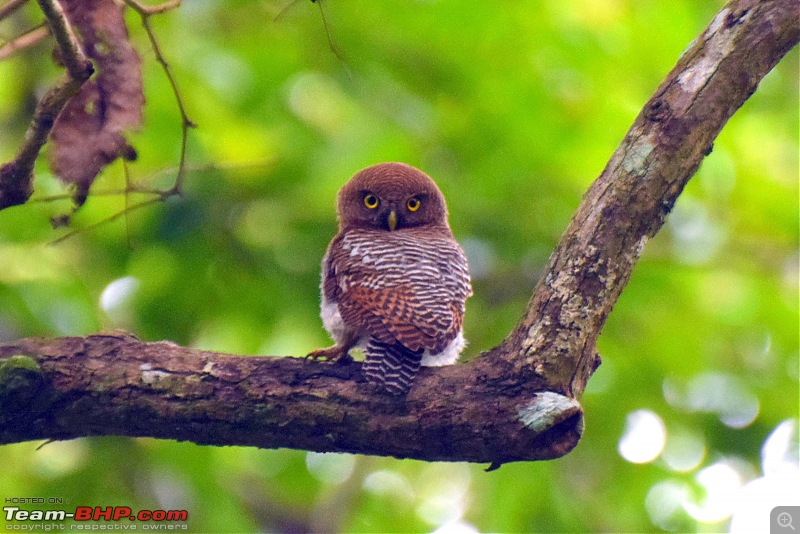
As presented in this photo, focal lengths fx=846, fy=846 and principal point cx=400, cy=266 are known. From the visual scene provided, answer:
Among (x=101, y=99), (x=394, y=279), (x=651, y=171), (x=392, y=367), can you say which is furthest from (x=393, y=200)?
(x=101, y=99)

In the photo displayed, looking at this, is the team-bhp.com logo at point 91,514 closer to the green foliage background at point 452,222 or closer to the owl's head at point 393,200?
the green foliage background at point 452,222

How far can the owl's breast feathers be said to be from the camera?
138 inches

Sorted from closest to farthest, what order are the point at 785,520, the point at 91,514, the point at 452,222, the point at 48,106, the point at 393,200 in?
the point at 48,106 → the point at 785,520 → the point at 91,514 → the point at 393,200 → the point at 452,222

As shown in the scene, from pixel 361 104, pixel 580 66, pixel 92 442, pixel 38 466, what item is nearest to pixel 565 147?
pixel 580 66

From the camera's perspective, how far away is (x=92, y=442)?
4.47m

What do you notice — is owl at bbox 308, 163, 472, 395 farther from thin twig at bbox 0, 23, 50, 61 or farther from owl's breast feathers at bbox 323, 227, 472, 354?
thin twig at bbox 0, 23, 50, 61

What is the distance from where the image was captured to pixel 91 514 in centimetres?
421

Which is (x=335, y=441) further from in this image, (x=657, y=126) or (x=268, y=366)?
(x=657, y=126)

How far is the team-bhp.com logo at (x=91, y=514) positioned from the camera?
13.7 feet

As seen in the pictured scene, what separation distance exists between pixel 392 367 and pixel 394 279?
0.73m

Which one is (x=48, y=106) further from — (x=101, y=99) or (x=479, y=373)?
(x=479, y=373)

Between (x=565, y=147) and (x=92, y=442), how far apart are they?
9.65 ft

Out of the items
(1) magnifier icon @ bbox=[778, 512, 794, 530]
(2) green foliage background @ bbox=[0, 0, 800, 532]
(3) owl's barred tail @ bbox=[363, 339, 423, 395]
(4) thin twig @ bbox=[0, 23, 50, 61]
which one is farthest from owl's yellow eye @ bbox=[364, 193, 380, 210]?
(1) magnifier icon @ bbox=[778, 512, 794, 530]

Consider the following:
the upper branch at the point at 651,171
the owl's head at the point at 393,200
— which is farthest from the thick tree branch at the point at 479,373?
the owl's head at the point at 393,200
